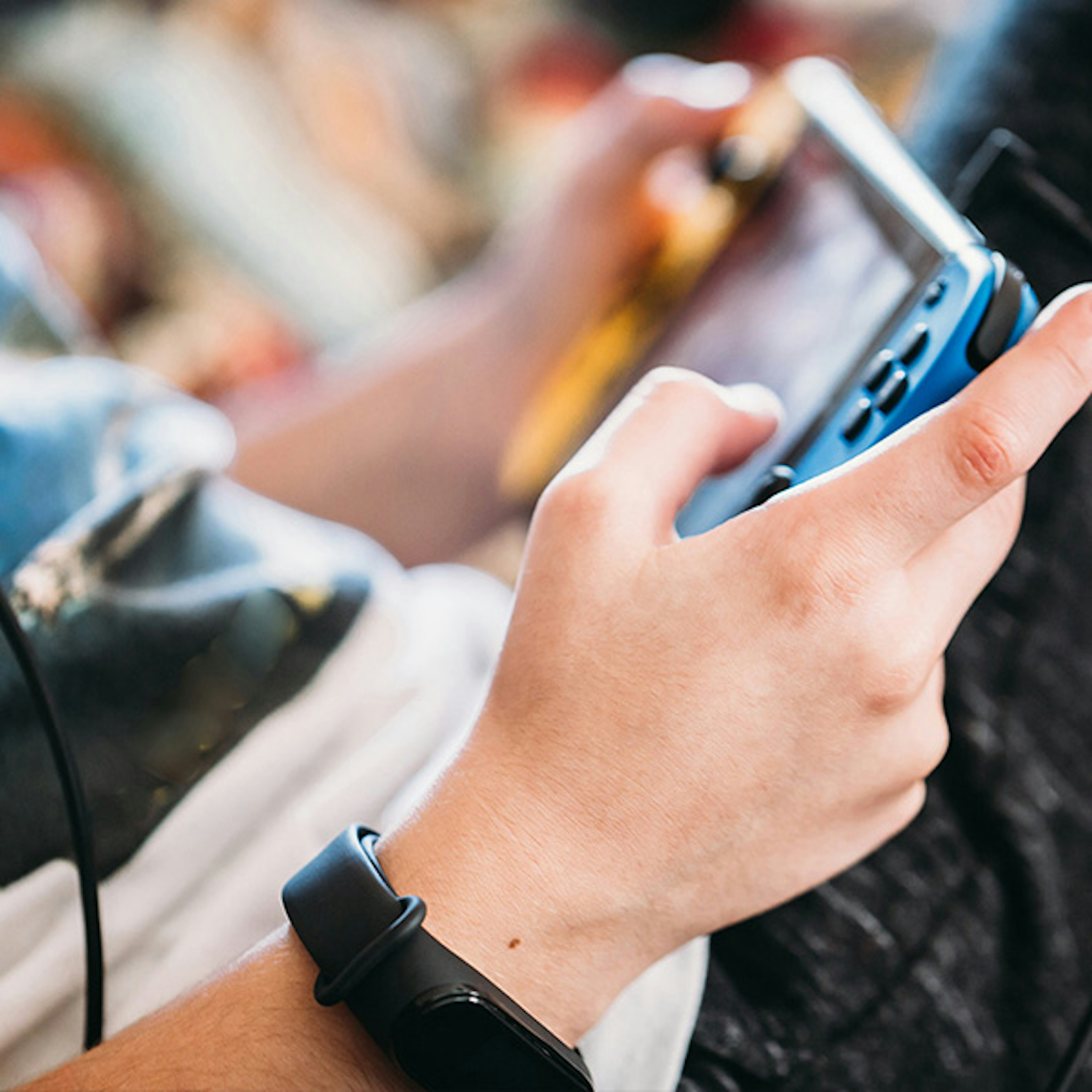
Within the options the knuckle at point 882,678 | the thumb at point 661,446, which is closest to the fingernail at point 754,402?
the thumb at point 661,446

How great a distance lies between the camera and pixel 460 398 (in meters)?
0.75

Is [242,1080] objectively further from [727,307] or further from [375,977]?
[727,307]

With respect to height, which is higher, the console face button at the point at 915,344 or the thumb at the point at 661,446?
the console face button at the point at 915,344

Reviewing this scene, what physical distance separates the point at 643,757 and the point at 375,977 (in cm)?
10

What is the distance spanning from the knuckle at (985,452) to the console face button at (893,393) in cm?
4

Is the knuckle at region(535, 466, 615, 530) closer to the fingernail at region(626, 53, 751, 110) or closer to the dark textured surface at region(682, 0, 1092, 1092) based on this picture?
the dark textured surface at region(682, 0, 1092, 1092)

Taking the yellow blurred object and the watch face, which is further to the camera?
the yellow blurred object

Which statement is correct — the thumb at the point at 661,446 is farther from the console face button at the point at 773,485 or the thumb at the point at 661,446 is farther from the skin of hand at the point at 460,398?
the skin of hand at the point at 460,398

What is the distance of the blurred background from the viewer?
1113 millimetres

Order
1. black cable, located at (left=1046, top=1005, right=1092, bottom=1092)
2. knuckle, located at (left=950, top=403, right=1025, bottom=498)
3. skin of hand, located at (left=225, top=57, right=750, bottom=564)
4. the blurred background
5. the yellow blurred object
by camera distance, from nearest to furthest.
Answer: knuckle, located at (left=950, top=403, right=1025, bottom=498) < black cable, located at (left=1046, top=1005, right=1092, bottom=1092) < the yellow blurred object < skin of hand, located at (left=225, top=57, right=750, bottom=564) < the blurred background

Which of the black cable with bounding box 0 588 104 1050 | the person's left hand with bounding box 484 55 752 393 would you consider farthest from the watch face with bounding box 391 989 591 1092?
the person's left hand with bounding box 484 55 752 393

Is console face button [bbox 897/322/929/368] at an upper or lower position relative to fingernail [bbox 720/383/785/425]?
upper

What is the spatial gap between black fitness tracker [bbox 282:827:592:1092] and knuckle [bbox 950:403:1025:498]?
0.66 feet

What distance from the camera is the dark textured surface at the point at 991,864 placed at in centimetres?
39
